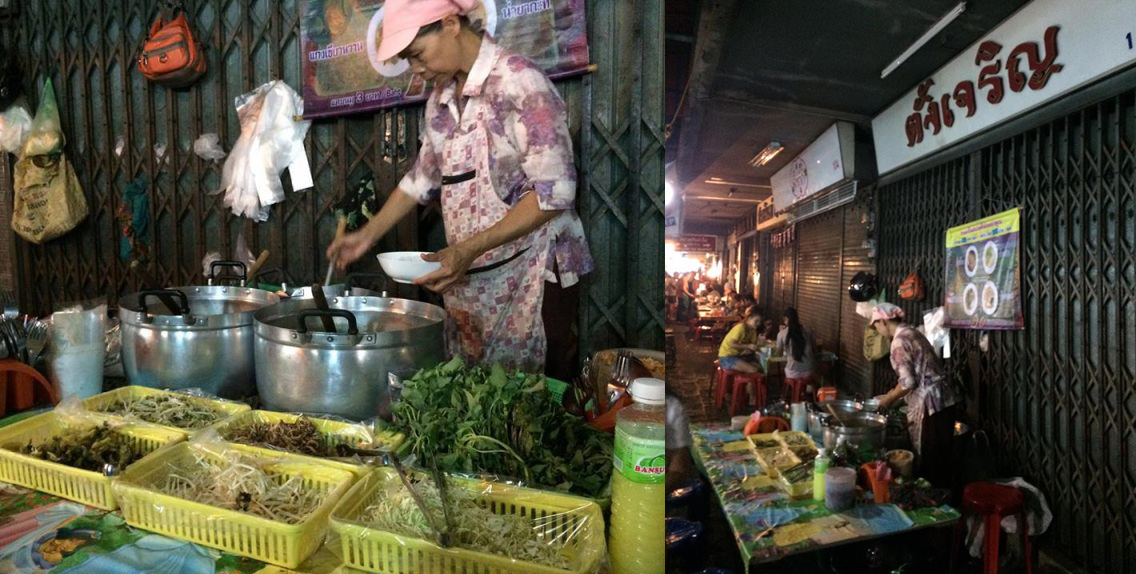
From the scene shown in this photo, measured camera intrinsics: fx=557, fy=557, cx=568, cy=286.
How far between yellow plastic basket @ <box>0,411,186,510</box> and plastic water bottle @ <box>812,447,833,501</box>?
140 centimetres

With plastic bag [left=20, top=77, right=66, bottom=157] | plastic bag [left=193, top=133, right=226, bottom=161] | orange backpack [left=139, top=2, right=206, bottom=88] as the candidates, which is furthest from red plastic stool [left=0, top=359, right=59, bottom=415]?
plastic bag [left=20, top=77, right=66, bottom=157]

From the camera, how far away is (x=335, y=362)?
1.46 metres

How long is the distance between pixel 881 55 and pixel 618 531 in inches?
34.1

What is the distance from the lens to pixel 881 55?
494mm

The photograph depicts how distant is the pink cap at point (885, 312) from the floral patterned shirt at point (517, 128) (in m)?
1.48

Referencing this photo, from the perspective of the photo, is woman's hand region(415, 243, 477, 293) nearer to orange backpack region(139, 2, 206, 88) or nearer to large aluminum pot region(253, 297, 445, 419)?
large aluminum pot region(253, 297, 445, 419)

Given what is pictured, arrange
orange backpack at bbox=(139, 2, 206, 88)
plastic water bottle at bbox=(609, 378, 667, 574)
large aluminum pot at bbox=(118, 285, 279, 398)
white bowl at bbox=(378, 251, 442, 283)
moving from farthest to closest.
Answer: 1. orange backpack at bbox=(139, 2, 206, 88)
2. white bowl at bbox=(378, 251, 442, 283)
3. large aluminum pot at bbox=(118, 285, 279, 398)
4. plastic water bottle at bbox=(609, 378, 667, 574)

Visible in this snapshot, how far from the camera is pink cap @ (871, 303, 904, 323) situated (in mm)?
486

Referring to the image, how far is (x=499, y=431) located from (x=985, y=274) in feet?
3.42

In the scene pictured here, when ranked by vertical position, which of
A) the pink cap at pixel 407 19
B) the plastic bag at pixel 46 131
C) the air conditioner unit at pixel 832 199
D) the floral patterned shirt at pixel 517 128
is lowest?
the air conditioner unit at pixel 832 199

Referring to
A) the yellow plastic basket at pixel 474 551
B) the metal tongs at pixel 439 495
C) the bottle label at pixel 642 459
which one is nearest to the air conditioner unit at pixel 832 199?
the bottle label at pixel 642 459

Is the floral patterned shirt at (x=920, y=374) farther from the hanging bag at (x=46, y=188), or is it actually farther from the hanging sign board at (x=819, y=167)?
the hanging bag at (x=46, y=188)

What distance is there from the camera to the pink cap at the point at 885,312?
49cm

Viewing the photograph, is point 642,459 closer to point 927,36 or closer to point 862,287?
point 862,287
